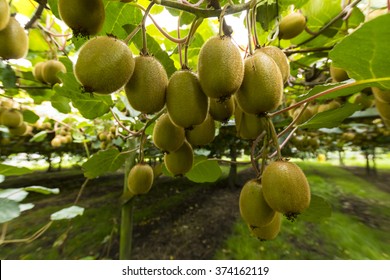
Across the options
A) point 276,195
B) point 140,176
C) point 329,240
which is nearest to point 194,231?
point 329,240

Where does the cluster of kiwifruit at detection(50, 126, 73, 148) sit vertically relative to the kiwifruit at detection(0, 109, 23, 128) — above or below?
below

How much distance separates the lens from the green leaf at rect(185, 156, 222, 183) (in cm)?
116

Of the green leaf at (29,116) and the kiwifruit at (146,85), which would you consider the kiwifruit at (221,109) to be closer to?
the kiwifruit at (146,85)

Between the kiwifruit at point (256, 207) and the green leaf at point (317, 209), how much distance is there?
29 centimetres

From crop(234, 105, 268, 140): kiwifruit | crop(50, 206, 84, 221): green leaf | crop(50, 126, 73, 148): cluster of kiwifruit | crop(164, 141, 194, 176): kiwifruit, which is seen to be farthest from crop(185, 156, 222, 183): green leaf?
crop(50, 126, 73, 148): cluster of kiwifruit

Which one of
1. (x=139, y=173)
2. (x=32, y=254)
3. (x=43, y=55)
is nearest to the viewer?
(x=139, y=173)

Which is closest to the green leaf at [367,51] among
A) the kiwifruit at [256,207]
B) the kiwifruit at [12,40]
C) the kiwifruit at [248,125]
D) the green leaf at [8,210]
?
the kiwifruit at [248,125]

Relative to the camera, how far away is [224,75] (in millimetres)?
558

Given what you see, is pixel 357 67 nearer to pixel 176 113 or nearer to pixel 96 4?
pixel 176 113

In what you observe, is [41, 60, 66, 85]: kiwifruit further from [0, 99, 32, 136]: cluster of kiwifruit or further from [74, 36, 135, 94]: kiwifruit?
[74, 36, 135, 94]: kiwifruit

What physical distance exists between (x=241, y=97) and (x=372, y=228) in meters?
6.54

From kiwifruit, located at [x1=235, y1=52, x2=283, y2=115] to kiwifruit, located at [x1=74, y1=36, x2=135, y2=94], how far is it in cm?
24

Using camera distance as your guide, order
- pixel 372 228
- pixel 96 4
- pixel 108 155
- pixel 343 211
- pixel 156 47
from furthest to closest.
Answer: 1. pixel 343 211
2. pixel 372 228
3. pixel 108 155
4. pixel 156 47
5. pixel 96 4

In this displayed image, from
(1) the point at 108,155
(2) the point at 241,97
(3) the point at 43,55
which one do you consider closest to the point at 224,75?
(2) the point at 241,97
